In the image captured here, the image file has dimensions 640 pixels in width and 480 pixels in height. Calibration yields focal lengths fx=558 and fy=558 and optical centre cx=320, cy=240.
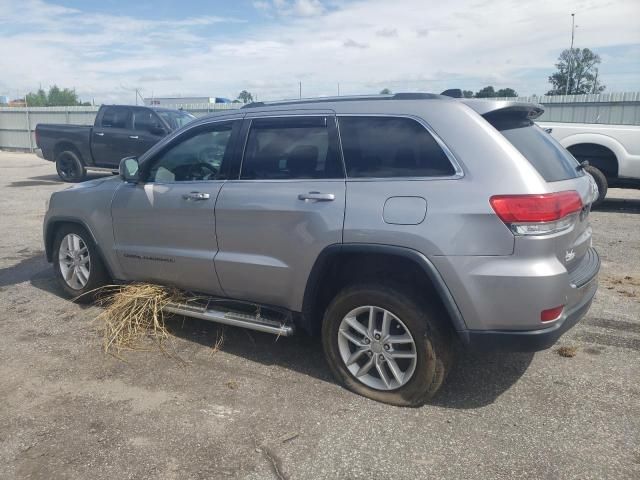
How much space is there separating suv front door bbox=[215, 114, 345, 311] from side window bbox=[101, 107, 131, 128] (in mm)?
10869

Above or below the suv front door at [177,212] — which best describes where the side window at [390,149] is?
above

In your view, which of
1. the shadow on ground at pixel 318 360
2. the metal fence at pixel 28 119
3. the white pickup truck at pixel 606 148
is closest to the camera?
the shadow on ground at pixel 318 360

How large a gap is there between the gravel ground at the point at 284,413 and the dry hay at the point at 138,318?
0.13m

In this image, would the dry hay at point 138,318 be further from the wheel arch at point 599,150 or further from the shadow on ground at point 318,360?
the wheel arch at point 599,150

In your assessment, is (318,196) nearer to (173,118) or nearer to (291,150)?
(291,150)

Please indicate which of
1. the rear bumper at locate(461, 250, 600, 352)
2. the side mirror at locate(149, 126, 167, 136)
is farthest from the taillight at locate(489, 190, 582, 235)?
the side mirror at locate(149, 126, 167, 136)

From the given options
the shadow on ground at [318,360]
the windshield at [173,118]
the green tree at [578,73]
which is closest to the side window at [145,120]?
the windshield at [173,118]

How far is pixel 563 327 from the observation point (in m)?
3.11

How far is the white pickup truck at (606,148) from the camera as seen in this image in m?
9.52

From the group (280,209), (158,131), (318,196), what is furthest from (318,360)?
(158,131)

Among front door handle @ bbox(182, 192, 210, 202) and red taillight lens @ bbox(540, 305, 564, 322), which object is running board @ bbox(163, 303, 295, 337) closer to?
front door handle @ bbox(182, 192, 210, 202)

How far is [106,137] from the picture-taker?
13.9m

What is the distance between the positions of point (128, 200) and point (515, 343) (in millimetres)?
3169

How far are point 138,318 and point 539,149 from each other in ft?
10.4
